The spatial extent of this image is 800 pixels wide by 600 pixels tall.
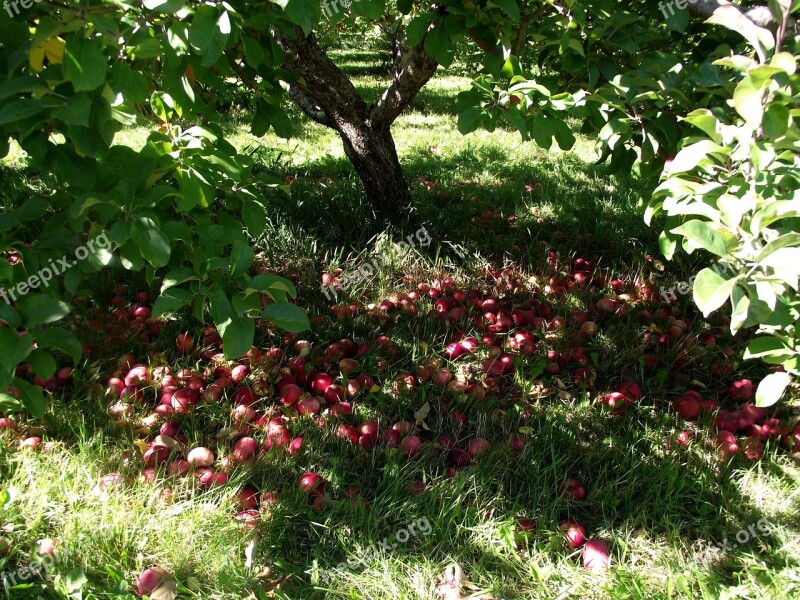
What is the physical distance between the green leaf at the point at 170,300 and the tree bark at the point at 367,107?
7.02 ft

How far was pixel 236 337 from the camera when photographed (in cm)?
126

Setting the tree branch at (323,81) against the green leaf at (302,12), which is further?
the tree branch at (323,81)

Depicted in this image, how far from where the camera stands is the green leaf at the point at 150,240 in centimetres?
124

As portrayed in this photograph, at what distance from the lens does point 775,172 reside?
1202 millimetres

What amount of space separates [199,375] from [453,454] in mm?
1108

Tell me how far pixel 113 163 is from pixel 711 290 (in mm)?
1365

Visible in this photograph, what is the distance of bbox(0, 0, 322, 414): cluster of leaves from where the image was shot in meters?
1.15

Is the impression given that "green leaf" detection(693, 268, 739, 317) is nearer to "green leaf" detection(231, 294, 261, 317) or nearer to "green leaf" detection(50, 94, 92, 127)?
"green leaf" detection(231, 294, 261, 317)

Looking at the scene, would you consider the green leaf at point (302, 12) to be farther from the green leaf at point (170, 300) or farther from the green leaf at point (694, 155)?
the green leaf at point (694, 155)

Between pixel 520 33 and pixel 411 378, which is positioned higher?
pixel 520 33
